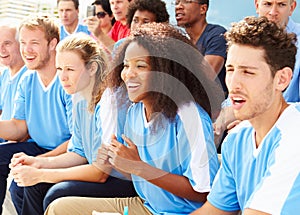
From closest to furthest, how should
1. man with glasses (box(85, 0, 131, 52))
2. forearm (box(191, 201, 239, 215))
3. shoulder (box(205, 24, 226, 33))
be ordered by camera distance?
forearm (box(191, 201, 239, 215)) → shoulder (box(205, 24, 226, 33)) → man with glasses (box(85, 0, 131, 52))

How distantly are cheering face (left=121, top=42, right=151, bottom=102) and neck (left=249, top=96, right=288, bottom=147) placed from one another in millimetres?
436

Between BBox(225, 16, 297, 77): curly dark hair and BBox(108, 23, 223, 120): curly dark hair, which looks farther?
BBox(108, 23, 223, 120): curly dark hair

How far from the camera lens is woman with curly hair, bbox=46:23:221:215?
145 cm

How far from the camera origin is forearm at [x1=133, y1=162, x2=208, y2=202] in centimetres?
144

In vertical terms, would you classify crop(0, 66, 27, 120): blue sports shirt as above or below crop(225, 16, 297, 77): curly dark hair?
below

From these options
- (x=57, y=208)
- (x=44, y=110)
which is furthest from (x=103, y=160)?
(x=44, y=110)

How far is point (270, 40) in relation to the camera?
1.25m

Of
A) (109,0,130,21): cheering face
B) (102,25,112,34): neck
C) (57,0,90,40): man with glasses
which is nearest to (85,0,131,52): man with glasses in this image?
(109,0,130,21): cheering face

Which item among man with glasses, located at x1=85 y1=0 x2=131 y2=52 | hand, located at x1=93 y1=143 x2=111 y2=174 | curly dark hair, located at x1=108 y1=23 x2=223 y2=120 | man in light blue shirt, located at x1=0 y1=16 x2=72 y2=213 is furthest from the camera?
man with glasses, located at x1=85 y1=0 x2=131 y2=52

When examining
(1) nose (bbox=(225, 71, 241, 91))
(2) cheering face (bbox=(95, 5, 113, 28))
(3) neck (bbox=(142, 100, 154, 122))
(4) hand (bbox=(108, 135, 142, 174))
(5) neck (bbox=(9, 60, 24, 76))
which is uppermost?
(2) cheering face (bbox=(95, 5, 113, 28))

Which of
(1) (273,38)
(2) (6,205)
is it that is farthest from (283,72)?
(2) (6,205)

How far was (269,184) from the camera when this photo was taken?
1.14 metres

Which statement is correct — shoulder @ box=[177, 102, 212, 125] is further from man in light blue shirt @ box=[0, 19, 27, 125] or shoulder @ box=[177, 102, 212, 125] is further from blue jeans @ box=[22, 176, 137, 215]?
man in light blue shirt @ box=[0, 19, 27, 125]

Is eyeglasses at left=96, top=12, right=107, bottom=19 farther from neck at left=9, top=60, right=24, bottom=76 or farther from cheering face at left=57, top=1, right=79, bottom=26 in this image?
neck at left=9, top=60, right=24, bottom=76
